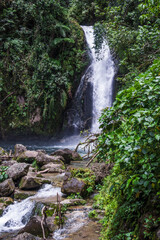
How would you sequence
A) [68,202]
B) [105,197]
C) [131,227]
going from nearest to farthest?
1. [131,227]
2. [105,197]
3. [68,202]

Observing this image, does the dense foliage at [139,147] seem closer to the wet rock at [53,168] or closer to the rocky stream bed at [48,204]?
the rocky stream bed at [48,204]

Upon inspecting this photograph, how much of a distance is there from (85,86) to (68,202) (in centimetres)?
1277

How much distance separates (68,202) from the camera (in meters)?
4.58

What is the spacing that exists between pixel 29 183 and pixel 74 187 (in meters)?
1.44

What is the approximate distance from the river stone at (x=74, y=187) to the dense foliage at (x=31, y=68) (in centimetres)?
941

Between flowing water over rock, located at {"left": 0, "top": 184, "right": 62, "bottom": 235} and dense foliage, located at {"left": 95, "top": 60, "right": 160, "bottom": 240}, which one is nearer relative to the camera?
dense foliage, located at {"left": 95, "top": 60, "right": 160, "bottom": 240}

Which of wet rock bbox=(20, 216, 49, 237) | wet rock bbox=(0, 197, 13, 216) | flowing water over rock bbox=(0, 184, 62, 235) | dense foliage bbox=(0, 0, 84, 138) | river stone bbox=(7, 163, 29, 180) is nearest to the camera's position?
wet rock bbox=(20, 216, 49, 237)

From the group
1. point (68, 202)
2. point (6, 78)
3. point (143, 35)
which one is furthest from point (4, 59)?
point (68, 202)

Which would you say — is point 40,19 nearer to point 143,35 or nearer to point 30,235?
point 143,35

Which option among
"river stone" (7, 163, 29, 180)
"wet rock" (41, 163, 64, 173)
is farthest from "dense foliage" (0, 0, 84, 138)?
"river stone" (7, 163, 29, 180)

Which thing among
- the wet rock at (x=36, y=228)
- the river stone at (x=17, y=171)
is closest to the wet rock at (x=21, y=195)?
the river stone at (x=17, y=171)

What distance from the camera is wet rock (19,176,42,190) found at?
5660 mm

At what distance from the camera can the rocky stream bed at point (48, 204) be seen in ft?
11.6

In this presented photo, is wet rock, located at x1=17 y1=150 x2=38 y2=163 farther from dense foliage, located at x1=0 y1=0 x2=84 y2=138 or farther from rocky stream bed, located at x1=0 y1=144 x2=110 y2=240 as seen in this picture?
dense foliage, located at x1=0 y1=0 x2=84 y2=138
